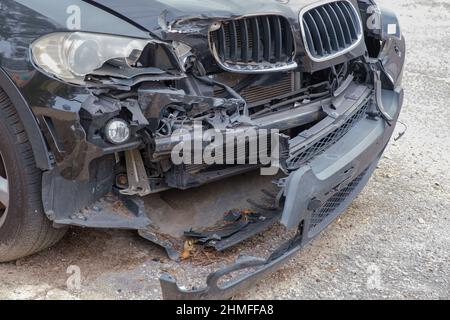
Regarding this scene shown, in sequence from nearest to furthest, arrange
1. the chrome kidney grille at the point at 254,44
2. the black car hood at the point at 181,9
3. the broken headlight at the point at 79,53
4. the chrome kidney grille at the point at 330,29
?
the broken headlight at the point at 79,53, the black car hood at the point at 181,9, the chrome kidney grille at the point at 254,44, the chrome kidney grille at the point at 330,29

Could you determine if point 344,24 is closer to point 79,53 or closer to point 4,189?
point 79,53

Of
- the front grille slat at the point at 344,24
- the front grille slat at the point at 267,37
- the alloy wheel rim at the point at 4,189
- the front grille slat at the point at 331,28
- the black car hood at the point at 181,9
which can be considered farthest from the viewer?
the front grille slat at the point at 344,24

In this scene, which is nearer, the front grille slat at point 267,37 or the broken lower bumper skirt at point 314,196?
the broken lower bumper skirt at point 314,196

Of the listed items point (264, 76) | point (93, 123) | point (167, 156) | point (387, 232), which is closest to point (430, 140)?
point (387, 232)

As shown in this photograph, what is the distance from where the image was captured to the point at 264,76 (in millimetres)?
3611

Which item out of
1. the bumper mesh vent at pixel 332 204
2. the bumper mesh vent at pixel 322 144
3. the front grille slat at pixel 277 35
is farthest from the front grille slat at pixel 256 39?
the bumper mesh vent at pixel 332 204

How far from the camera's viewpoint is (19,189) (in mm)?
3152

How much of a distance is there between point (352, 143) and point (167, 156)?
3.90 ft

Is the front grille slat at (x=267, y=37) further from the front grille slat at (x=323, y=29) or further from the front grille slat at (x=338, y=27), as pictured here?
the front grille slat at (x=338, y=27)

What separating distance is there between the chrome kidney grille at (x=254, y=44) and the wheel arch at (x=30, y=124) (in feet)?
3.17

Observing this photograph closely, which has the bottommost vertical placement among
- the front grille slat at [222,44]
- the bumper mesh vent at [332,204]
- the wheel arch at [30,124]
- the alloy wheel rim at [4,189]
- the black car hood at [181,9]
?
the bumper mesh vent at [332,204]

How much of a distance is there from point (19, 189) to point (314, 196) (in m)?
1.49

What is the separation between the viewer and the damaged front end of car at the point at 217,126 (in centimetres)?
296
